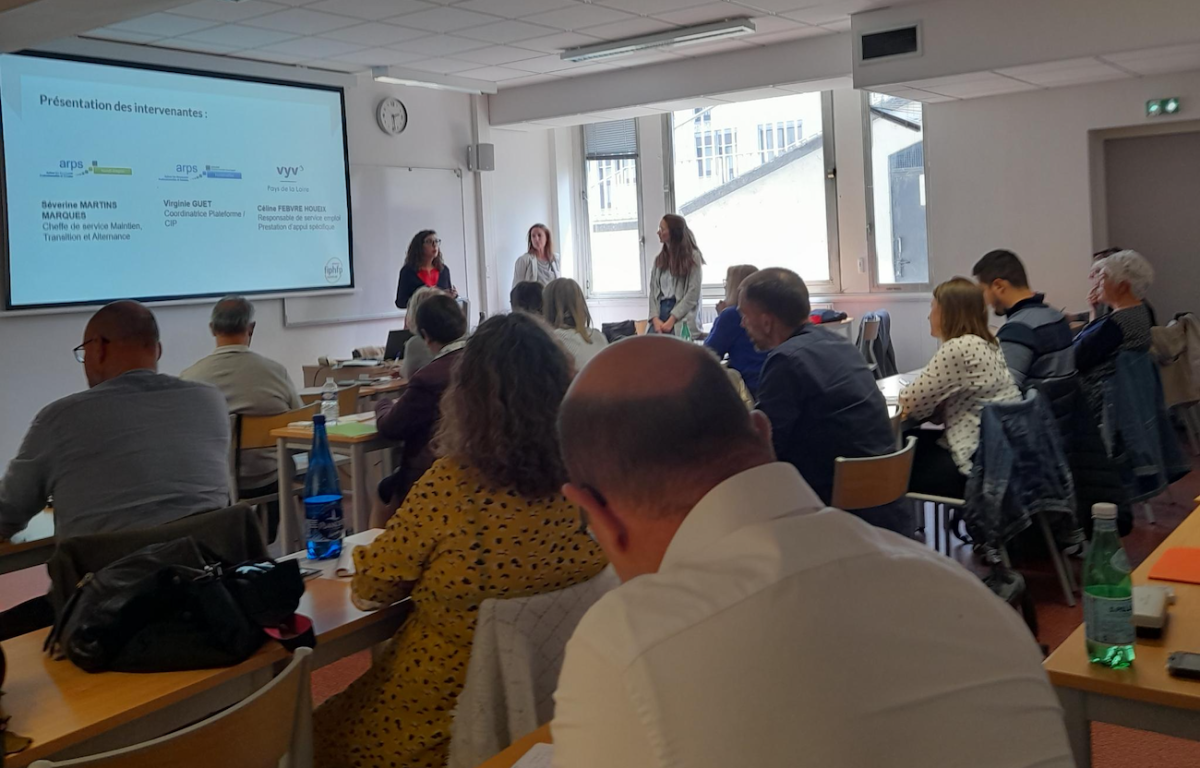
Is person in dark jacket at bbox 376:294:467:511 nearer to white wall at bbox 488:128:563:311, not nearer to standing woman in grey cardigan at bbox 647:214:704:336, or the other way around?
standing woman in grey cardigan at bbox 647:214:704:336

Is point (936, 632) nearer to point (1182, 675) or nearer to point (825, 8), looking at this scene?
point (1182, 675)

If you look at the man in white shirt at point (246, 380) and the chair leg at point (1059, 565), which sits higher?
the man in white shirt at point (246, 380)

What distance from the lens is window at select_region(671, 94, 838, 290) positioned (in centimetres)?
960

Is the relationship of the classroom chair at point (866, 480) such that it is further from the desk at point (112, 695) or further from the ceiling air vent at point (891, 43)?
the ceiling air vent at point (891, 43)

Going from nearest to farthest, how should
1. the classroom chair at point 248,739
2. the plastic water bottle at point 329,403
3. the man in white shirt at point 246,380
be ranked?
the classroom chair at point 248,739 → the man in white shirt at point 246,380 → the plastic water bottle at point 329,403

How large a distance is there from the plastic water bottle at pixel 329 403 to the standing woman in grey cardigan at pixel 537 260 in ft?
11.6

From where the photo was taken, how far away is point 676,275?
7.99 meters

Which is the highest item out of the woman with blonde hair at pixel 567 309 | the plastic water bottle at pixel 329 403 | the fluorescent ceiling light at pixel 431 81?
the fluorescent ceiling light at pixel 431 81

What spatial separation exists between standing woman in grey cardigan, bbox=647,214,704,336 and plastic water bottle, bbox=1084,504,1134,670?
606cm

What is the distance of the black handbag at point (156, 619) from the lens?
1.87 meters

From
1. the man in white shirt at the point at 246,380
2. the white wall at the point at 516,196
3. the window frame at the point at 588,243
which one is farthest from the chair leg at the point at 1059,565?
the window frame at the point at 588,243

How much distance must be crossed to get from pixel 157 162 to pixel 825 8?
4.81 meters

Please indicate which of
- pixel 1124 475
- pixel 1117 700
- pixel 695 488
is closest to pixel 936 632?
pixel 695 488

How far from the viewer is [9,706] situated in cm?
177
